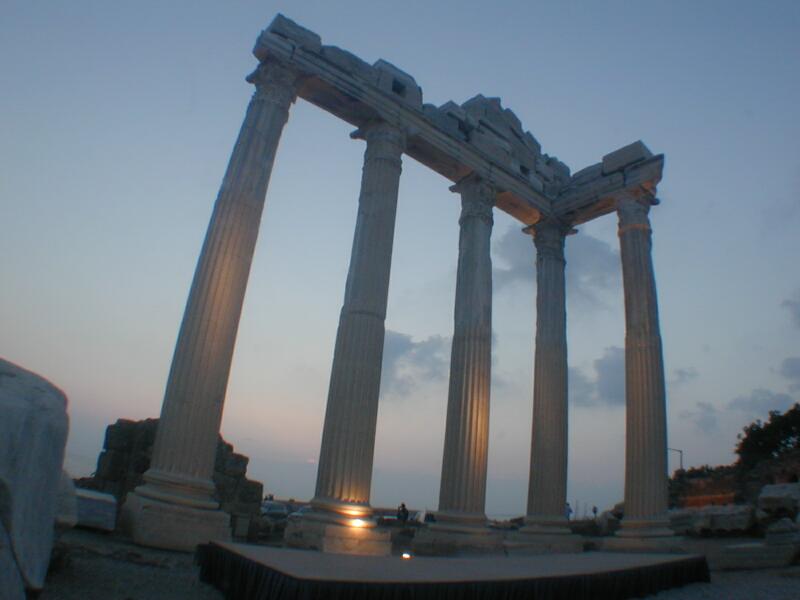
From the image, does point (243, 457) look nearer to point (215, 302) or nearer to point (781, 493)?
point (215, 302)

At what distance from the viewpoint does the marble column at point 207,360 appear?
11062 millimetres

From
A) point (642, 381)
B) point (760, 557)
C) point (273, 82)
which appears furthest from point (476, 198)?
point (760, 557)

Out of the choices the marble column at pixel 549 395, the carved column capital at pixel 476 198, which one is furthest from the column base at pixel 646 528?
the carved column capital at pixel 476 198

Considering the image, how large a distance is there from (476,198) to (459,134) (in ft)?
7.65

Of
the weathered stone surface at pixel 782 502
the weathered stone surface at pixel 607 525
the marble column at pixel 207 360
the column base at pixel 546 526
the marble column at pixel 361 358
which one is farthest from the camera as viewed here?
the weathered stone surface at pixel 607 525

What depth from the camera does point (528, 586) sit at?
693 centimetres

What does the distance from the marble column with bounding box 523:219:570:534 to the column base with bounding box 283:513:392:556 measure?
759 centimetres

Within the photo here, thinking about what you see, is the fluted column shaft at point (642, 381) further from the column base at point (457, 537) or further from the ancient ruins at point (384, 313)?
the column base at point (457, 537)

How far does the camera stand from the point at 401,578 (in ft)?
20.2

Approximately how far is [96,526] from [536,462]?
14.2 meters

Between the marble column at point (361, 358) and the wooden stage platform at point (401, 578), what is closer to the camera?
the wooden stage platform at point (401, 578)

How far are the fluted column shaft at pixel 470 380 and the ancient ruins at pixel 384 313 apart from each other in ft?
0.15

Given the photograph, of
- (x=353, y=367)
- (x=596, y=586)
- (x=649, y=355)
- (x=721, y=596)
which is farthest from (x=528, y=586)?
(x=649, y=355)

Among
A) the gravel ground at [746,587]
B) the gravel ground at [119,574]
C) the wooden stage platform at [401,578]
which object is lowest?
the gravel ground at [119,574]
